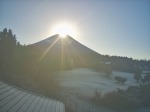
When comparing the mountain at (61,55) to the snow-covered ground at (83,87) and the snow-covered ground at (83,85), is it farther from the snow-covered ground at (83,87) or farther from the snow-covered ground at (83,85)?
the snow-covered ground at (83,87)

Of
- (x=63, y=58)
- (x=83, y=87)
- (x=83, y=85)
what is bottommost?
(x=83, y=87)

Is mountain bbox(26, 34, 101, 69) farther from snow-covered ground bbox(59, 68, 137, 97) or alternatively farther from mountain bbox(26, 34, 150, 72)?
snow-covered ground bbox(59, 68, 137, 97)

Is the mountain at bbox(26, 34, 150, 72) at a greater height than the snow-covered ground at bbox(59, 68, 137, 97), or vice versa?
the mountain at bbox(26, 34, 150, 72)

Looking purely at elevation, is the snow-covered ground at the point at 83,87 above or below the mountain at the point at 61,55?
below

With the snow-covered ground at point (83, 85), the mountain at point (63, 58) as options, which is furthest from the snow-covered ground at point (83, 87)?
the mountain at point (63, 58)

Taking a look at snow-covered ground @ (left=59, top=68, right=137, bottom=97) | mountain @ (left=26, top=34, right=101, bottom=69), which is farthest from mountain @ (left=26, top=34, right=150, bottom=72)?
snow-covered ground @ (left=59, top=68, right=137, bottom=97)

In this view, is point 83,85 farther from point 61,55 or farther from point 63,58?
point 61,55

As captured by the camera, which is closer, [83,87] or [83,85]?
[83,87]

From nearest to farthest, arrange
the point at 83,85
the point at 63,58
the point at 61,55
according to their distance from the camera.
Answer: the point at 83,85, the point at 63,58, the point at 61,55

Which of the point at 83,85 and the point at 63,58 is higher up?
the point at 63,58

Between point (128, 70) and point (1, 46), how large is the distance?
84.0m

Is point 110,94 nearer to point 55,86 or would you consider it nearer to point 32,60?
point 55,86

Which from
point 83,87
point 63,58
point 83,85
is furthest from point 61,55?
point 83,87

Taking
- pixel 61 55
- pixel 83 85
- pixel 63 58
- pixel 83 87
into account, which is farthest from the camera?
pixel 61 55
